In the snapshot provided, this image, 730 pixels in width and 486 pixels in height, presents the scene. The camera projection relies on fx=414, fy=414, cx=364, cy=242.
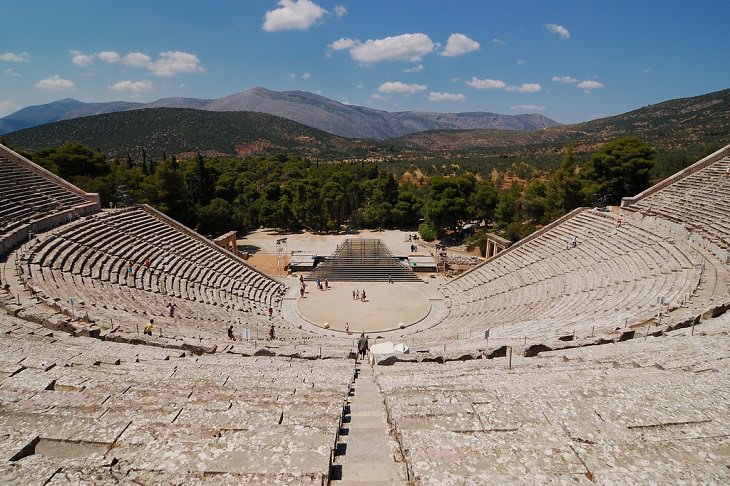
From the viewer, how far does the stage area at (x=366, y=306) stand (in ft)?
69.3

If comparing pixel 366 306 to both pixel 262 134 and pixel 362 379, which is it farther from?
pixel 262 134

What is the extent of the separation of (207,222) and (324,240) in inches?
428

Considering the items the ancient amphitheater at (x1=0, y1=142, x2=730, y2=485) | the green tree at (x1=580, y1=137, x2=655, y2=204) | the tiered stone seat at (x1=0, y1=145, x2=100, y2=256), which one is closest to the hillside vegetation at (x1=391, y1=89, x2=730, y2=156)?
the green tree at (x1=580, y1=137, x2=655, y2=204)

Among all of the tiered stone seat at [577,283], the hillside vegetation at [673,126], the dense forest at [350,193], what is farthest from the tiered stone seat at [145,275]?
the hillside vegetation at [673,126]

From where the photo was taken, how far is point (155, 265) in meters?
20.6

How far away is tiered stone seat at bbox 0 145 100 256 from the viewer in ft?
58.1

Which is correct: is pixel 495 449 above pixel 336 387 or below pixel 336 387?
above

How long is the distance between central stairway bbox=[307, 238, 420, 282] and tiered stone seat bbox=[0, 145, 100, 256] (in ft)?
→ 46.6

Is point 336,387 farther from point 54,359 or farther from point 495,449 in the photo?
point 54,359

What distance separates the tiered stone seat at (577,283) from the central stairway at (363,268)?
13.4 feet

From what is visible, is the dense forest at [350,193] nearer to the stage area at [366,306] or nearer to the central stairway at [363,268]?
the central stairway at [363,268]

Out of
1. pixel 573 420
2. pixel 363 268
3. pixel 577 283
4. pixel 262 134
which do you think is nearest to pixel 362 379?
pixel 573 420

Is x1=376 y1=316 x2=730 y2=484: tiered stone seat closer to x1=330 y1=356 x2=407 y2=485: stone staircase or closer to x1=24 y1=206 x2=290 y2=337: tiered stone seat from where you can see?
x1=330 y1=356 x2=407 y2=485: stone staircase

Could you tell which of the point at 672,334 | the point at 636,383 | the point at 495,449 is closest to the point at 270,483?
the point at 495,449
